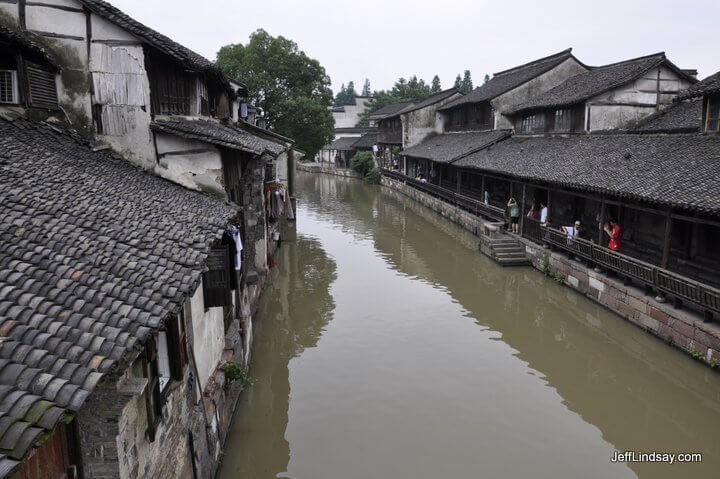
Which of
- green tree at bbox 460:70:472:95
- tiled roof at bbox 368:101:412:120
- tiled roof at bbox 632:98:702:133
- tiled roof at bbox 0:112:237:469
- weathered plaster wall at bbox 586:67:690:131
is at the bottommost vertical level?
tiled roof at bbox 0:112:237:469

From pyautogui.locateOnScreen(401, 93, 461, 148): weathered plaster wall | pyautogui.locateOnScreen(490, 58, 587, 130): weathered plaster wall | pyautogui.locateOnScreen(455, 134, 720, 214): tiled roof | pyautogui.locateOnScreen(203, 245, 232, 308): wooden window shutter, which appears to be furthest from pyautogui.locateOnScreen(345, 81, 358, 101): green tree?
pyautogui.locateOnScreen(203, 245, 232, 308): wooden window shutter

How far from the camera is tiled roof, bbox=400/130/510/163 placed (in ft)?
113

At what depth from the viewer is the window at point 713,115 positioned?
55.7ft

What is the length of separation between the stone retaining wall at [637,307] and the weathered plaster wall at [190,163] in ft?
38.3

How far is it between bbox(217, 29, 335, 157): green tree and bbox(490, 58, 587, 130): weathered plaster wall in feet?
51.5

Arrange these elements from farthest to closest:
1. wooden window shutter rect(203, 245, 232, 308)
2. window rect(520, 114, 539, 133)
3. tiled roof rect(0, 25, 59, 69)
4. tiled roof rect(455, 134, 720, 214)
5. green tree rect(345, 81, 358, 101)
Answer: green tree rect(345, 81, 358, 101) → window rect(520, 114, 539, 133) → tiled roof rect(455, 134, 720, 214) → tiled roof rect(0, 25, 59, 69) → wooden window shutter rect(203, 245, 232, 308)

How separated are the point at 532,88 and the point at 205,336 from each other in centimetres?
3375

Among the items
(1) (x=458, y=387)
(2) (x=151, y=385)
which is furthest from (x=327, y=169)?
(2) (x=151, y=385)

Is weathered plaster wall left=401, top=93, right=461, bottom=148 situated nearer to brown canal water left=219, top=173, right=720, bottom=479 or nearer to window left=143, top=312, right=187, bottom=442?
brown canal water left=219, top=173, right=720, bottom=479

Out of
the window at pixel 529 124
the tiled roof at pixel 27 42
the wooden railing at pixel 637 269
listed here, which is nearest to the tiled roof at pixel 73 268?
the tiled roof at pixel 27 42

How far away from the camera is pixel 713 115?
17.2m

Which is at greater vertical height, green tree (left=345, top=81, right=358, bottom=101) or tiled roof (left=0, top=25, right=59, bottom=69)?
green tree (left=345, top=81, right=358, bottom=101)

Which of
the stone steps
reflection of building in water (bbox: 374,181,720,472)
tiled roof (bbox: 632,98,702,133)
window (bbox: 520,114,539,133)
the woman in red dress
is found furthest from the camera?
window (bbox: 520,114,539,133)

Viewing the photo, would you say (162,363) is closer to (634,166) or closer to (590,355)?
(590,355)
